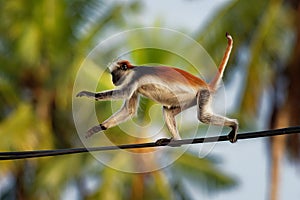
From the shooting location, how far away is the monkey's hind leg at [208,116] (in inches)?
277

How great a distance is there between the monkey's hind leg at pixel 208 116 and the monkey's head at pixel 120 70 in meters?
0.43

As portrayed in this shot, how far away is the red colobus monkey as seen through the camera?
698 cm

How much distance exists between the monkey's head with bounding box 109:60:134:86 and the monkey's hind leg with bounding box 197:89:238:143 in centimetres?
43

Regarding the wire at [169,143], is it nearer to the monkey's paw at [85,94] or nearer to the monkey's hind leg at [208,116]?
the monkey's hind leg at [208,116]

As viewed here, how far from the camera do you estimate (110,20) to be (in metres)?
23.8

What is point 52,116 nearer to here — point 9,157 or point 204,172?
point 204,172

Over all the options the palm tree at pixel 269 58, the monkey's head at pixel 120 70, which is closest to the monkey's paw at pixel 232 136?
the monkey's head at pixel 120 70

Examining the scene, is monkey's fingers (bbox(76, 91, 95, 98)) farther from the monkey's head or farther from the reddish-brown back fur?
the reddish-brown back fur

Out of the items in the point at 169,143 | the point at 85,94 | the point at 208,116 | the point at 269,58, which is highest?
the point at 269,58

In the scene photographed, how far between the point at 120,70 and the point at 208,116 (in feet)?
1.82

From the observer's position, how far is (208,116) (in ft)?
23.2

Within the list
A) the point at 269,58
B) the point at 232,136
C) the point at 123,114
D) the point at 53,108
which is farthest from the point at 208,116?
the point at 53,108

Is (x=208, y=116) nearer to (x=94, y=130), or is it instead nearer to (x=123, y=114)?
(x=123, y=114)

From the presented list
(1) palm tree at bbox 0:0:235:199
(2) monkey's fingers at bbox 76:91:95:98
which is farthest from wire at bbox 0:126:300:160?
(1) palm tree at bbox 0:0:235:199
